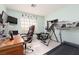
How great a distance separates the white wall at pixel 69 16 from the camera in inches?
49.7

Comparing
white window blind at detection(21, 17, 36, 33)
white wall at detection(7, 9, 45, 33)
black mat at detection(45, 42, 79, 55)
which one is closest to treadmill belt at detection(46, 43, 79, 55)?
black mat at detection(45, 42, 79, 55)

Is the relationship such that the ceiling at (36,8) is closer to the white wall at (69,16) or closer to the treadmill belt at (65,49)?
the white wall at (69,16)

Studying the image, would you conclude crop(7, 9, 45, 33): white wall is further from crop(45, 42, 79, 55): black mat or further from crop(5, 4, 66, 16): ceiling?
crop(45, 42, 79, 55): black mat

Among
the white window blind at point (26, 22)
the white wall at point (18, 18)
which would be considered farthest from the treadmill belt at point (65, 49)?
the white window blind at point (26, 22)

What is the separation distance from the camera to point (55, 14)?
4.69 feet

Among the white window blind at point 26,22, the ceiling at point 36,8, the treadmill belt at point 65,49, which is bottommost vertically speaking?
A: the treadmill belt at point 65,49

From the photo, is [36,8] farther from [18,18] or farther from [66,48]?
[66,48]

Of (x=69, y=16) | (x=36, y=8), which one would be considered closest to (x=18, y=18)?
(x=36, y=8)

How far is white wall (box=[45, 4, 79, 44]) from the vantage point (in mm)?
1262

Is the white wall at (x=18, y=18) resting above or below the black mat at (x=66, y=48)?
above

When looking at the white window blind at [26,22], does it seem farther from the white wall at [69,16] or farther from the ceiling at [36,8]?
the white wall at [69,16]

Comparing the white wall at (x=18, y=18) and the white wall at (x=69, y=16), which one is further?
the white wall at (x=69, y=16)

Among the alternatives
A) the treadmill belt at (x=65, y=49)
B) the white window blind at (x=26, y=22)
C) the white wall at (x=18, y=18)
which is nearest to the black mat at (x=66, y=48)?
the treadmill belt at (x=65, y=49)
